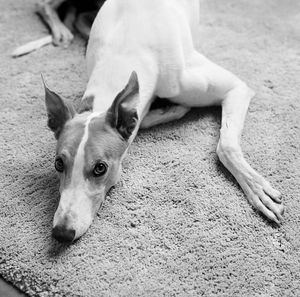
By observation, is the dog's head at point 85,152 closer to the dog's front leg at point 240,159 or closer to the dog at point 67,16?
the dog's front leg at point 240,159

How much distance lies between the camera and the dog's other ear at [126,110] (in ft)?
6.86

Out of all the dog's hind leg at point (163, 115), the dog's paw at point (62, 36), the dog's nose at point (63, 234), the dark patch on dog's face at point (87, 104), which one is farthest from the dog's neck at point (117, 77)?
→ the dog's paw at point (62, 36)

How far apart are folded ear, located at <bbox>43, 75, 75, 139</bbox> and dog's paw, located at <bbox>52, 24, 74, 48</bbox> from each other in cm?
133

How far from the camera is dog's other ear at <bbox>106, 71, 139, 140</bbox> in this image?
2092mm

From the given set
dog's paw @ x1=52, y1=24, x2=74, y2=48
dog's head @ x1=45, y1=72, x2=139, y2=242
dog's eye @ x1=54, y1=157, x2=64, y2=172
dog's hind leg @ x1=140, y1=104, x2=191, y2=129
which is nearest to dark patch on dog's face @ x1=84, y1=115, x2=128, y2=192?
dog's head @ x1=45, y1=72, x2=139, y2=242

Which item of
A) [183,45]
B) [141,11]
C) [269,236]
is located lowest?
[269,236]

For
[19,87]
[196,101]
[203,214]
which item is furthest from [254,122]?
[19,87]

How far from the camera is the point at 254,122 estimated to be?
2.73 m

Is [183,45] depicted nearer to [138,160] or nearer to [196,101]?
[196,101]

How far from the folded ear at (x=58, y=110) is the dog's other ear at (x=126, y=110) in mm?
184

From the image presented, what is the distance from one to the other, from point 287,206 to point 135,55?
108 cm

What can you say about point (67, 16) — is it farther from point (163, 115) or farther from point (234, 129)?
→ point (234, 129)

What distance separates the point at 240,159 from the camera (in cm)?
238

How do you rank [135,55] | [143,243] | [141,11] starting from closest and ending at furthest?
[143,243] < [135,55] < [141,11]
